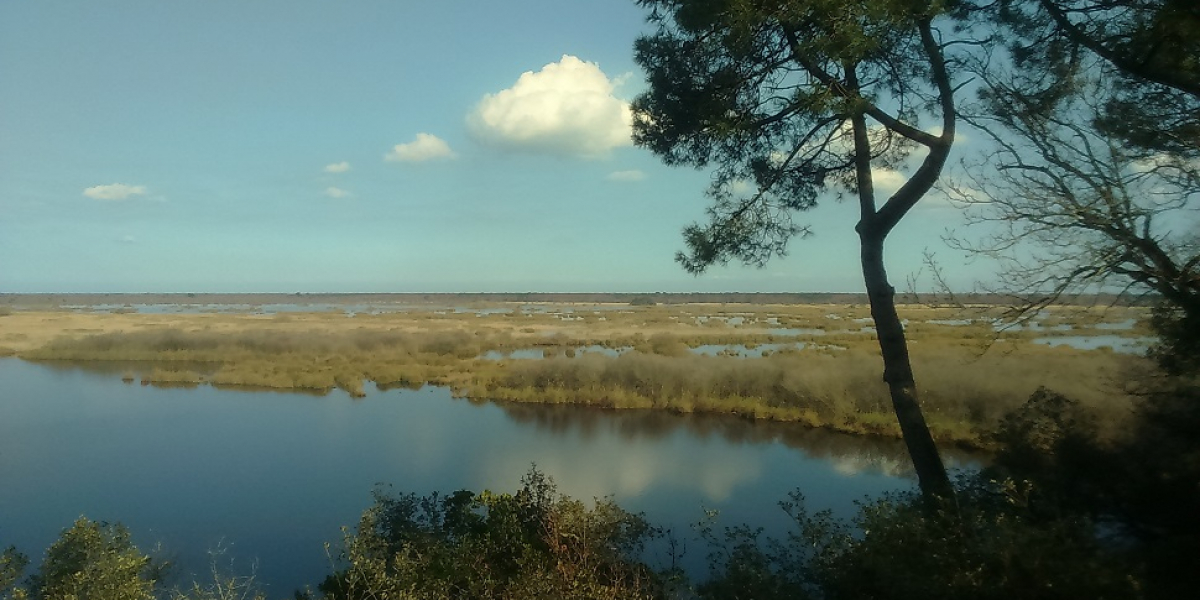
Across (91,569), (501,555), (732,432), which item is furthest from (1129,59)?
(732,432)

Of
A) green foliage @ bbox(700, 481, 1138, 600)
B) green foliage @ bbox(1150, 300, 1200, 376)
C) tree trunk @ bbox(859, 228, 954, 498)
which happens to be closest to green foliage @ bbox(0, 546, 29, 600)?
green foliage @ bbox(700, 481, 1138, 600)

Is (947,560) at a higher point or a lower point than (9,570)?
higher

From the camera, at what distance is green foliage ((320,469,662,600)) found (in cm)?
494

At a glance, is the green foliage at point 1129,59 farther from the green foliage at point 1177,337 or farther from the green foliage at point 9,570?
the green foliage at point 9,570

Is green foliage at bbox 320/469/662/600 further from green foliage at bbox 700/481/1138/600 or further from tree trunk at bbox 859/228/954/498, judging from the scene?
tree trunk at bbox 859/228/954/498

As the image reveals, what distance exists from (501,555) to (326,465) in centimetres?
949

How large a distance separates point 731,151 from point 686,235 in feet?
2.92

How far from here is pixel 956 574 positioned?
371 centimetres

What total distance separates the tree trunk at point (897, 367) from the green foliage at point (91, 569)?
5814 millimetres

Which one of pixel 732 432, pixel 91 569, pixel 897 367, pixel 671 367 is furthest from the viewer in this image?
pixel 671 367

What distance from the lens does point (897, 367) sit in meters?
5.58

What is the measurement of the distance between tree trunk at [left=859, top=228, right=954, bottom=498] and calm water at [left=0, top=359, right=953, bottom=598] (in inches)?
164

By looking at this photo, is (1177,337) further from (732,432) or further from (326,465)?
(326,465)

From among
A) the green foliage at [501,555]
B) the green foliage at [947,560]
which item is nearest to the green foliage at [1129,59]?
the green foliage at [947,560]
